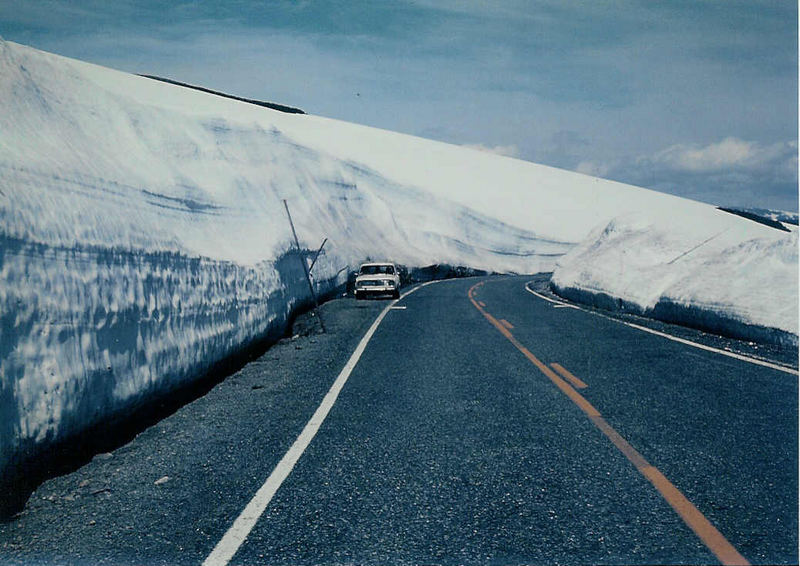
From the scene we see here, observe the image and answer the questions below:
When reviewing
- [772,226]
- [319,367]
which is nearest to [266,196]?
[319,367]

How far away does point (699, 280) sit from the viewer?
47.2 ft

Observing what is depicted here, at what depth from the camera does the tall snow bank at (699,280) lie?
11.5 metres

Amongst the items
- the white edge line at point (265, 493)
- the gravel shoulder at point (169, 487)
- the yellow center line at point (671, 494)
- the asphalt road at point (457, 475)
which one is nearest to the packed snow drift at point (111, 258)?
the gravel shoulder at point (169, 487)

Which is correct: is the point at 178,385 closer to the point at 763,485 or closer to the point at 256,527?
the point at 256,527

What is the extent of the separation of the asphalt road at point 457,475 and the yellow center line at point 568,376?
0.10 metres

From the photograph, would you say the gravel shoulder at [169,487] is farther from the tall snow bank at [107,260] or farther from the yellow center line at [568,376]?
the yellow center line at [568,376]

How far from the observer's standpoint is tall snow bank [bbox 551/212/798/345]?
11492 mm

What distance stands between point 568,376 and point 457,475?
400 cm

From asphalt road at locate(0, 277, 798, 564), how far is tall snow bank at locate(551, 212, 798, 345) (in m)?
3.38

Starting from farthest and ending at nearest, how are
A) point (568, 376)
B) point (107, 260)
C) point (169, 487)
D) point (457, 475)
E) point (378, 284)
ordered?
point (378, 284) < point (568, 376) < point (107, 260) < point (457, 475) < point (169, 487)

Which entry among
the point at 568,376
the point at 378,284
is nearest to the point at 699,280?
the point at 568,376

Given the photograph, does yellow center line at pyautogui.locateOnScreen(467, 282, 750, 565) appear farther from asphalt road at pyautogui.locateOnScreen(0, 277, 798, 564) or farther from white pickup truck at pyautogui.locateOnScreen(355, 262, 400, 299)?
white pickup truck at pyautogui.locateOnScreen(355, 262, 400, 299)

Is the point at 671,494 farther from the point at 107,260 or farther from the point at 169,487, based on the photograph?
the point at 107,260

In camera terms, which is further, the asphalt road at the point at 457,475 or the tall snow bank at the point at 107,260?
the tall snow bank at the point at 107,260
